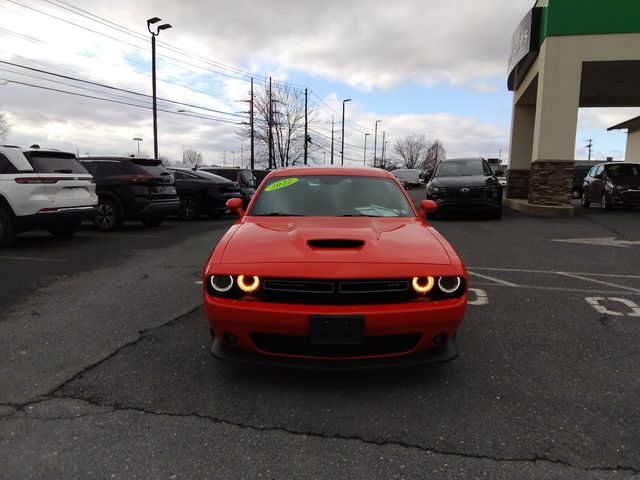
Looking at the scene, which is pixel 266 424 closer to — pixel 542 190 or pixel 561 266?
pixel 561 266

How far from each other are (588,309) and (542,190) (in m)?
9.92

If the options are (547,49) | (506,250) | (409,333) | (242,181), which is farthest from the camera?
(242,181)

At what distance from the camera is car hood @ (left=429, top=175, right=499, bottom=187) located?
38.8 ft

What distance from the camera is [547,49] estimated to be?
12.8 metres

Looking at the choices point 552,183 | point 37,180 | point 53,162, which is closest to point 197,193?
point 53,162

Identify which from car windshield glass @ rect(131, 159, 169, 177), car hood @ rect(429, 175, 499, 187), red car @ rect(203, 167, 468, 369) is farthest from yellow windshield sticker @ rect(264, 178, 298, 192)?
car hood @ rect(429, 175, 499, 187)

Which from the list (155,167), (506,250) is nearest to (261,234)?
(506,250)

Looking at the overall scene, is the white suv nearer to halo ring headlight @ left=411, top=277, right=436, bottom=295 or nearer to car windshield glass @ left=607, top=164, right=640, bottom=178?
halo ring headlight @ left=411, top=277, right=436, bottom=295

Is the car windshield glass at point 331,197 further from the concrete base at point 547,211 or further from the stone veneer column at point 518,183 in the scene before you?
the stone veneer column at point 518,183

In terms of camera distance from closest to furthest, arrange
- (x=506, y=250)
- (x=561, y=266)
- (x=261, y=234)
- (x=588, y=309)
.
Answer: (x=261, y=234), (x=588, y=309), (x=561, y=266), (x=506, y=250)

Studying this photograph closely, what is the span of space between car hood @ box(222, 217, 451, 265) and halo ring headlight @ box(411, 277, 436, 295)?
0.13 meters

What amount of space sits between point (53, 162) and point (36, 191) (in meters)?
0.73

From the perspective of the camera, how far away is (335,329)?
2.62 meters

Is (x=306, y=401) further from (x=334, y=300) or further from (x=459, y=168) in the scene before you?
(x=459, y=168)
